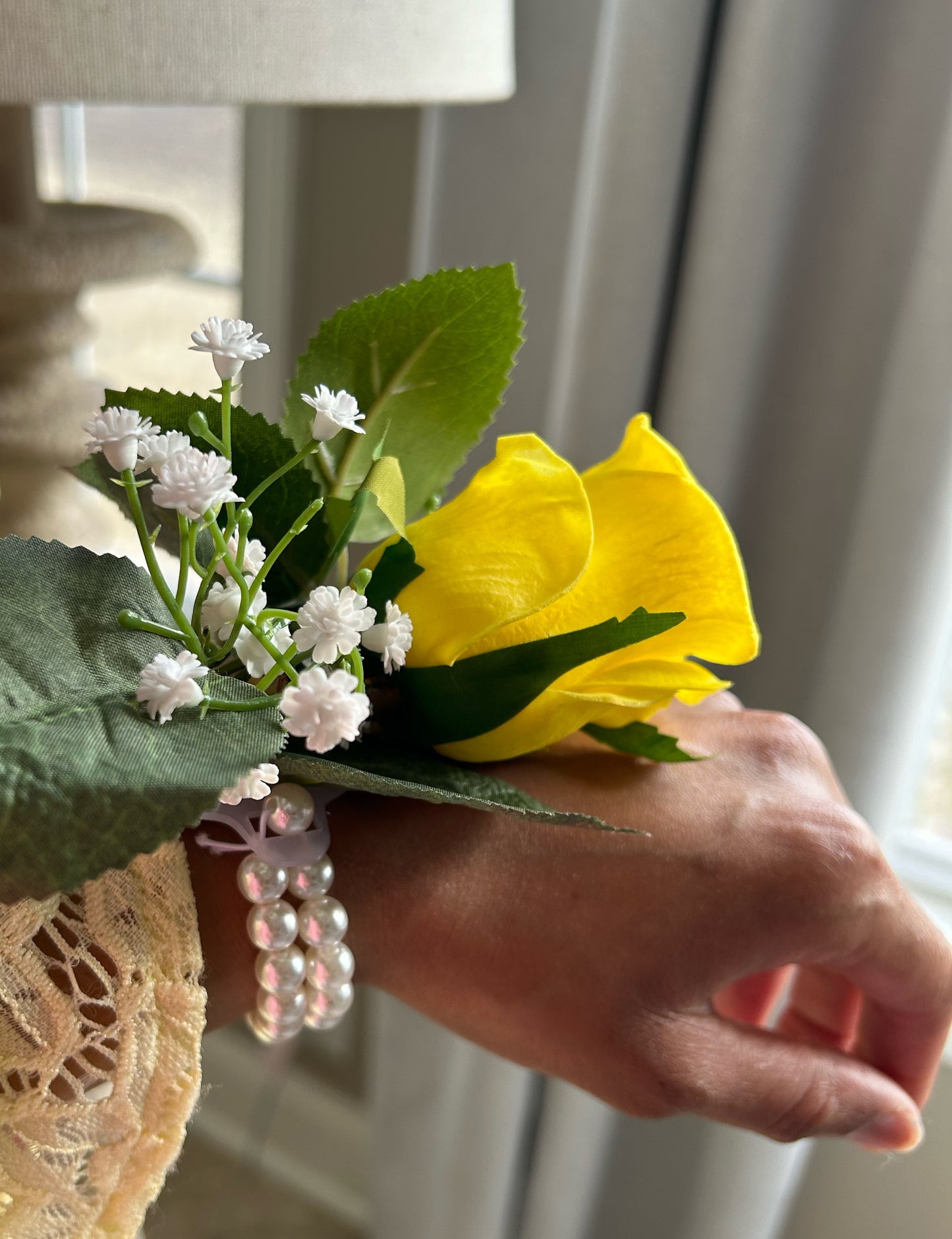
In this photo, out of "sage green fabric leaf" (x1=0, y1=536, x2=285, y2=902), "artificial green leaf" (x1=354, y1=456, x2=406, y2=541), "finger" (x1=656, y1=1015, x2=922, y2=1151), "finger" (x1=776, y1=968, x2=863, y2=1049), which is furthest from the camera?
"finger" (x1=776, y1=968, x2=863, y2=1049)

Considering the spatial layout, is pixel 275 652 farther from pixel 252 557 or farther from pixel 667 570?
pixel 667 570

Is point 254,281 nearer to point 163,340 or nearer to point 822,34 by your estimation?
point 163,340

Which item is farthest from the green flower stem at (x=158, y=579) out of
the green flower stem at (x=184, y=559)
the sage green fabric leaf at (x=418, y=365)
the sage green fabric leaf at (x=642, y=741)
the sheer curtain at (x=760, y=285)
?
the sheer curtain at (x=760, y=285)

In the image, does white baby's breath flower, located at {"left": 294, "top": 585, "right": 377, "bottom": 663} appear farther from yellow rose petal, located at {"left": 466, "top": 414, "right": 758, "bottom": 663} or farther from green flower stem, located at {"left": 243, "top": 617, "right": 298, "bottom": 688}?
yellow rose petal, located at {"left": 466, "top": 414, "right": 758, "bottom": 663}

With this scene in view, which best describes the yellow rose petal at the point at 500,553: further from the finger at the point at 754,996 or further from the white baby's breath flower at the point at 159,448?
the finger at the point at 754,996

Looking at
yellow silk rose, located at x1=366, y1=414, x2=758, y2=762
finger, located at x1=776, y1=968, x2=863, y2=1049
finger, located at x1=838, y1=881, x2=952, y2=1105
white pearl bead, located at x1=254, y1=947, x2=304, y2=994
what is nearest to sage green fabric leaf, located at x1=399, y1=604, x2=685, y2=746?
yellow silk rose, located at x1=366, y1=414, x2=758, y2=762

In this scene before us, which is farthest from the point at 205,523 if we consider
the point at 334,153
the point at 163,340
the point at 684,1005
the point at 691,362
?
the point at 163,340
